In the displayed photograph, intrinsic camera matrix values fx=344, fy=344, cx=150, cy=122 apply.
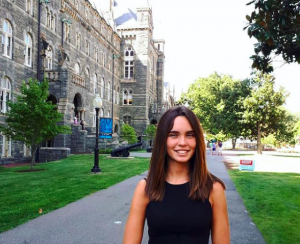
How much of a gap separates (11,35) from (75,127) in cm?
852

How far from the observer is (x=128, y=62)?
1916 inches

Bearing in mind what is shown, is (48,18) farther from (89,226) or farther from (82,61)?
(89,226)

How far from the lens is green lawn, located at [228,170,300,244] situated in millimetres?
5988

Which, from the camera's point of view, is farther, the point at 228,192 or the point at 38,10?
the point at 38,10

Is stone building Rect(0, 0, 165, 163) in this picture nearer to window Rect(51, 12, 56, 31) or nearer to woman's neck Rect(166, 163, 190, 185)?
window Rect(51, 12, 56, 31)

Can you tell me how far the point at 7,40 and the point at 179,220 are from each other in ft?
70.7

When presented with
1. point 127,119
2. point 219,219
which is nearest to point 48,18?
point 127,119

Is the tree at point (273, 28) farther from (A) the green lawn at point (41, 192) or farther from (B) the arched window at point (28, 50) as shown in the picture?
(B) the arched window at point (28, 50)

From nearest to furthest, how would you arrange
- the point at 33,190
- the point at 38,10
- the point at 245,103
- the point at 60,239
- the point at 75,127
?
the point at 60,239 → the point at 33,190 → the point at 38,10 → the point at 75,127 → the point at 245,103

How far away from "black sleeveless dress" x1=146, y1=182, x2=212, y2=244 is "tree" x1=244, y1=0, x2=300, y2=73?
18.2 ft

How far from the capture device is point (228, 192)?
10422 mm

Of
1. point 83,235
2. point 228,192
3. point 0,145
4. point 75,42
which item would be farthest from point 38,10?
point 83,235

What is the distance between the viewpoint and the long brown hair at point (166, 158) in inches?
90.3

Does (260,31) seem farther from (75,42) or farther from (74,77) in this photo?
(75,42)
